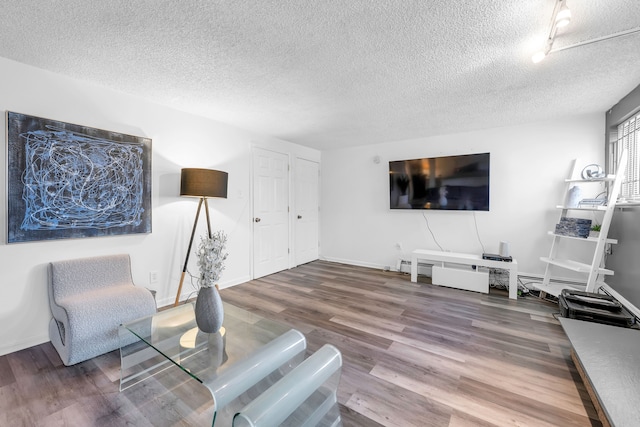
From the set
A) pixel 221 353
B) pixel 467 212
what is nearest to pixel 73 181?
pixel 221 353

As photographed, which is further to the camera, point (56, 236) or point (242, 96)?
point (242, 96)

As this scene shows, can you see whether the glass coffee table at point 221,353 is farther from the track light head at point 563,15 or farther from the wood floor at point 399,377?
the track light head at point 563,15

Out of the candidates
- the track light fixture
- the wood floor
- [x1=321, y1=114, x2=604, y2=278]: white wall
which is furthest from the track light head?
[x1=321, y1=114, x2=604, y2=278]: white wall

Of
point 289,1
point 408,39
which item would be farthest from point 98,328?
point 408,39

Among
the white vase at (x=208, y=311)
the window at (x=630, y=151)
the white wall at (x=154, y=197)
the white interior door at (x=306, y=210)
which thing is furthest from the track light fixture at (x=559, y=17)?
the white interior door at (x=306, y=210)

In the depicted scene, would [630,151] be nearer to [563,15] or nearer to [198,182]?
[563,15]

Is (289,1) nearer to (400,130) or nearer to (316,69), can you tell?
(316,69)

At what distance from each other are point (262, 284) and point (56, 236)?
A: 2.20 metres

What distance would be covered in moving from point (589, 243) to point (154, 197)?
5.01m

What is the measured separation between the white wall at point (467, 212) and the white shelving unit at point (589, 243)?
14 cm

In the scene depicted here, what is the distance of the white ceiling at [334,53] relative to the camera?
1.50 metres

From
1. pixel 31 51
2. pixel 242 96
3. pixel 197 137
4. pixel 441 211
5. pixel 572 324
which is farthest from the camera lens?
pixel 441 211

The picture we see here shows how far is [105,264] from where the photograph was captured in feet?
7.77

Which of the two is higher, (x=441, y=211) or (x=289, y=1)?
(x=289, y=1)
